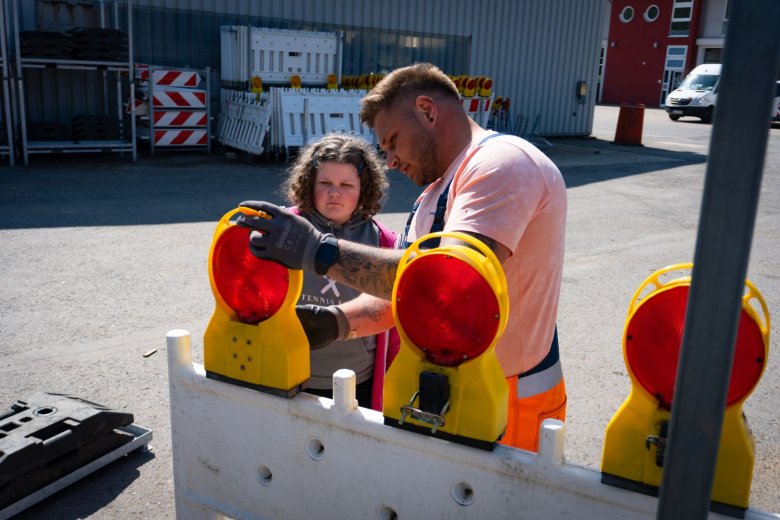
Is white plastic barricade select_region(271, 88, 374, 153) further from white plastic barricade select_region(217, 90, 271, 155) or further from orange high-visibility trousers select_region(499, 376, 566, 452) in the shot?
orange high-visibility trousers select_region(499, 376, 566, 452)

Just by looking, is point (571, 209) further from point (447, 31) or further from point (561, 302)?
point (447, 31)

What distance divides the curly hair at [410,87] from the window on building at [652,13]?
44438mm

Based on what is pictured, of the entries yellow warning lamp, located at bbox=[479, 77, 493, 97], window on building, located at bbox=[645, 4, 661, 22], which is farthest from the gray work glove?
window on building, located at bbox=[645, 4, 661, 22]

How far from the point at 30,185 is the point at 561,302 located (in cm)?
780

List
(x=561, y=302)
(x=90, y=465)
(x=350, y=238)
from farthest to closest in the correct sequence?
(x=561, y=302), (x=90, y=465), (x=350, y=238)

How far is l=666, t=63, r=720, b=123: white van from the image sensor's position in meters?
30.0

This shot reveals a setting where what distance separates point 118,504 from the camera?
3174mm

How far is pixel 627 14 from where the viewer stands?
4325cm

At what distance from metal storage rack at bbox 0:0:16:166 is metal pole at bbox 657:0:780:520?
12407mm

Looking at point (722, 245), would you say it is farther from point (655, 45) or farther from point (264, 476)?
point (655, 45)

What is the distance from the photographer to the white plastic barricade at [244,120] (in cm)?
1327

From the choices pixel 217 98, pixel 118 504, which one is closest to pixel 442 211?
pixel 118 504

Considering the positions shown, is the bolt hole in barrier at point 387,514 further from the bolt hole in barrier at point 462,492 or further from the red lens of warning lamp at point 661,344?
the red lens of warning lamp at point 661,344

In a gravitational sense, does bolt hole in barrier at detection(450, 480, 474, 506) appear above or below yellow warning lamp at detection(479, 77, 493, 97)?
below
